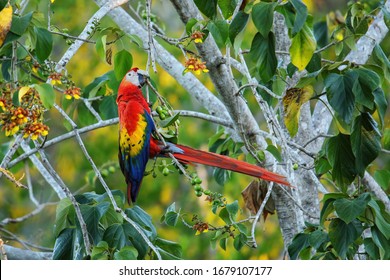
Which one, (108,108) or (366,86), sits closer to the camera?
(366,86)

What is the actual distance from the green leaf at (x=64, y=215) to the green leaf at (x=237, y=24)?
725 mm

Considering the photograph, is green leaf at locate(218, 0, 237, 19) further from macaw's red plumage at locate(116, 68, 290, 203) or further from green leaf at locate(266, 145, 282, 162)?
green leaf at locate(266, 145, 282, 162)

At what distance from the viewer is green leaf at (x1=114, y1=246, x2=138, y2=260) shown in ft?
6.49

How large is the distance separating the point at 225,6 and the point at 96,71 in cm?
453

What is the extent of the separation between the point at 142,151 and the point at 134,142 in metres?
0.04

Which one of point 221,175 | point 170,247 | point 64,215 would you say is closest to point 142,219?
point 170,247

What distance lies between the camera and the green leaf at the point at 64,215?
2.21m

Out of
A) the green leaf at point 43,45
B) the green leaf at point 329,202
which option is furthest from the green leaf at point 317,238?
the green leaf at point 43,45

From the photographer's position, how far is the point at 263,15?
1.82m

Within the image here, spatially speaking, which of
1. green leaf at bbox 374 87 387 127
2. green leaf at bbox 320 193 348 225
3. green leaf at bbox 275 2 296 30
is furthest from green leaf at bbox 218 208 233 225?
green leaf at bbox 275 2 296 30

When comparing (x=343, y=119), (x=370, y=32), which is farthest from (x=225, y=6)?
(x=370, y=32)

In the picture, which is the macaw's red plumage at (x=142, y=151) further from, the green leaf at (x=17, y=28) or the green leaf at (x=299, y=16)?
the green leaf at (x=299, y=16)

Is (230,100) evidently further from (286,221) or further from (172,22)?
(172,22)

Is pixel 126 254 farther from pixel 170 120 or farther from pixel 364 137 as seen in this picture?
pixel 364 137
